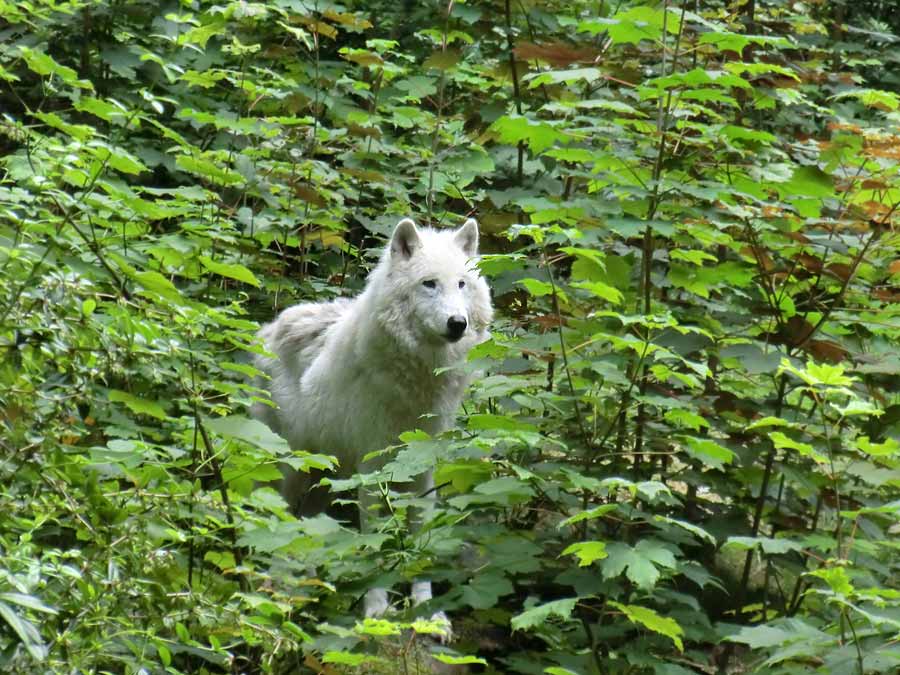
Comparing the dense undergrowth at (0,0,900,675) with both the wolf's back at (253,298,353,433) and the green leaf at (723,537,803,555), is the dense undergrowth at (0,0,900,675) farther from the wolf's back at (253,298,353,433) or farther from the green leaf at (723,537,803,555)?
the wolf's back at (253,298,353,433)

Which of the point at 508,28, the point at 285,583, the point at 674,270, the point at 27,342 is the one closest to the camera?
the point at 27,342

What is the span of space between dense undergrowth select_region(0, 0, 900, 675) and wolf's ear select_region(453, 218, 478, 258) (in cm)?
30

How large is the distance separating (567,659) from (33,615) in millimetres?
2319

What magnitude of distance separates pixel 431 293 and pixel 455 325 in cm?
27

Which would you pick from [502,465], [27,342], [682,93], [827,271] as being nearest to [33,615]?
[27,342]

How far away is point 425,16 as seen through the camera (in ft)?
27.7

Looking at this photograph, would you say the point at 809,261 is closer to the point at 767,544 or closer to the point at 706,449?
the point at 706,449

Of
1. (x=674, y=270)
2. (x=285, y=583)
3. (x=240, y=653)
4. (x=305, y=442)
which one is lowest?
(x=305, y=442)

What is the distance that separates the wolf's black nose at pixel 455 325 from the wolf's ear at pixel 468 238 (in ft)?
1.69

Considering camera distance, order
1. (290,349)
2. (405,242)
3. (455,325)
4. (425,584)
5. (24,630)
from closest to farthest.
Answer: (24,630), (425,584), (455,325), (405,242), (290,349)

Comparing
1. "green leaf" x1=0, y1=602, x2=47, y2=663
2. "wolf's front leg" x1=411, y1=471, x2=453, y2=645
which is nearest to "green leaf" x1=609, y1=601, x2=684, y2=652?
"wolf's front leg" x1=411, y1=471, x2=453, y2=645

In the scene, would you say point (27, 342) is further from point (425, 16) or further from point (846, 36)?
point (846, 36)

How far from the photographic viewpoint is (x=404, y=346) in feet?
20.3

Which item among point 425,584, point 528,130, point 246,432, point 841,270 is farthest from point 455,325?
point 246,432
